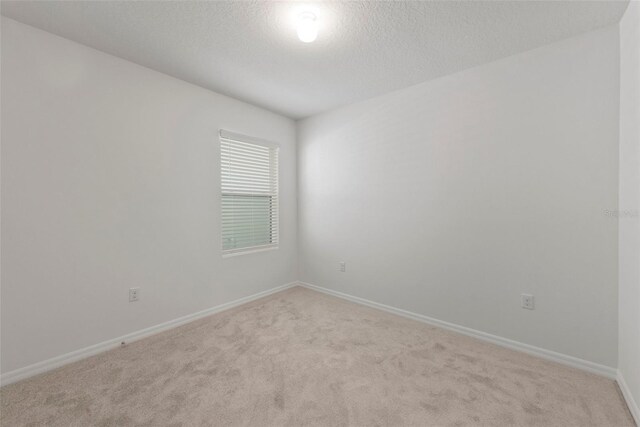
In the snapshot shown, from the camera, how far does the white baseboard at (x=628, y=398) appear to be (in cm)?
148

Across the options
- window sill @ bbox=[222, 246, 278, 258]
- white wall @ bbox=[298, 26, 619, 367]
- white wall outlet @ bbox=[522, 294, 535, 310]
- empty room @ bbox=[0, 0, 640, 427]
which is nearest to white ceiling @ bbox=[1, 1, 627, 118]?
empty room @ bbox=[0, 0, 640, 427]

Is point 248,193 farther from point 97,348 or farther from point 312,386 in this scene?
point 312,386

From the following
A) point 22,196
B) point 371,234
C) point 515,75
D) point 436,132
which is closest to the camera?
point 22,196

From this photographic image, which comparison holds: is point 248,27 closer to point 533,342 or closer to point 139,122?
point 139,122

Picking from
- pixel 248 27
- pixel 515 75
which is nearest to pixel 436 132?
pixel 515 75

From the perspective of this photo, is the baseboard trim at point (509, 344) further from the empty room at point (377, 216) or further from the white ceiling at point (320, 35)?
the white ceiling at point (320, 35)

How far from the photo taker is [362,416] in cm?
151

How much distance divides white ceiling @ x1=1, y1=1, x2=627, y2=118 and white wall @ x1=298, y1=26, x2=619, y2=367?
0.85ft

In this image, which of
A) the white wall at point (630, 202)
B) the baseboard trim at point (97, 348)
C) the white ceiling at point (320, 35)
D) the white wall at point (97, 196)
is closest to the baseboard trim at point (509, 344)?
the white wall at point (630, 202)

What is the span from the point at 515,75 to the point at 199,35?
2466 mm

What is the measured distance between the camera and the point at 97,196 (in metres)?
2.18

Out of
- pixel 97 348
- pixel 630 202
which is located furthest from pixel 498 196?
pixel 97 348

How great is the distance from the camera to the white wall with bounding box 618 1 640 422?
1535 mm

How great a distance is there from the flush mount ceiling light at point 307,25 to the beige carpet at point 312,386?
2285 mm
